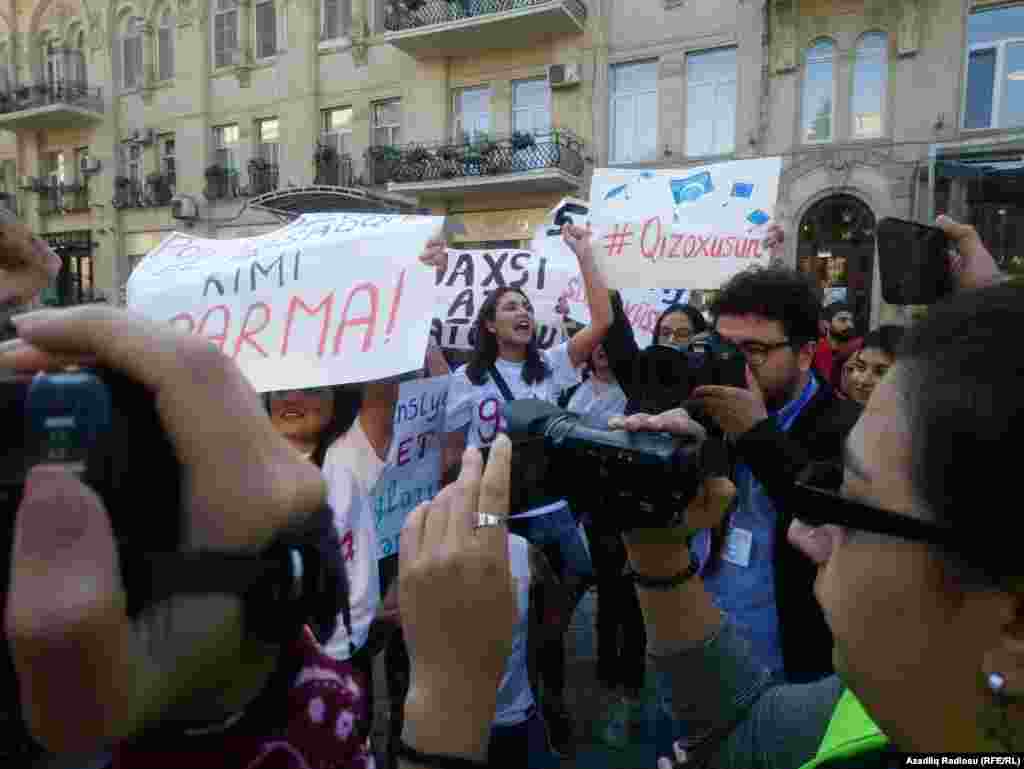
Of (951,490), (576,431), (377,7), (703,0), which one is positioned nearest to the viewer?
(951,490)

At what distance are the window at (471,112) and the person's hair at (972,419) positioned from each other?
1432cm

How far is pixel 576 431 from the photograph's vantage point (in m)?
1.11

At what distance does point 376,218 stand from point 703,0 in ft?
38.5

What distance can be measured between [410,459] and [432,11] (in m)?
13.8

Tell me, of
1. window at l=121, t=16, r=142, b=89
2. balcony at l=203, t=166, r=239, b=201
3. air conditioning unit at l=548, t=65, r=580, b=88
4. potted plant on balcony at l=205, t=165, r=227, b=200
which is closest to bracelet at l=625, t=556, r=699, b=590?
air conditioning unit at l=548, t=65, r=580, b=88

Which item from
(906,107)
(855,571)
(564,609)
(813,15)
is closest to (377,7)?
(813,15)

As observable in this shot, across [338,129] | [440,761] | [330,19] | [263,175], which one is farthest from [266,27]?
[440,761]

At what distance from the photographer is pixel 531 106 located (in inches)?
542

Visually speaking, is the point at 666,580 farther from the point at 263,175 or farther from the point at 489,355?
the point at 263,175

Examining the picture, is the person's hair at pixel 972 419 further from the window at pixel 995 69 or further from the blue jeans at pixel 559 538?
the window at pixel 995 69

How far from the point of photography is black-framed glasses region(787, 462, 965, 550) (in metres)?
0.70

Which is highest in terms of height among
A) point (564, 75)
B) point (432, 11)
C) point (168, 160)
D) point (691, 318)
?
point (432, 11)

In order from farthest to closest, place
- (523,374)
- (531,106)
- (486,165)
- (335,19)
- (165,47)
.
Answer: (165,47), (335,19), (531,106), (486,165), (523,374)

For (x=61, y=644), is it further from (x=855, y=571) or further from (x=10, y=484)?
(x=855, y=571)
